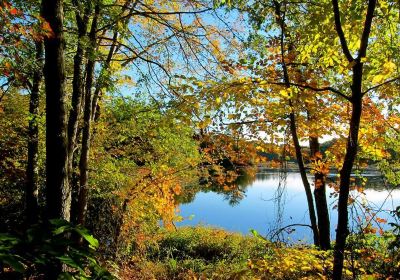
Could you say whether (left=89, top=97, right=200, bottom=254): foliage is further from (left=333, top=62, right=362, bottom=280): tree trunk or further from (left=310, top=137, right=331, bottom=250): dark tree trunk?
(left=333, top=62, right=362, bottom=280): tree trunk

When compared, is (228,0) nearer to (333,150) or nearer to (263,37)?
(263,37)

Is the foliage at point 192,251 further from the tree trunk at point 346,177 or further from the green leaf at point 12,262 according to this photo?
the green leaf at point 12,262

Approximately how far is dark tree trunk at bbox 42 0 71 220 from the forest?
0.5 inches

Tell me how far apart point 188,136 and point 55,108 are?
8.58 m

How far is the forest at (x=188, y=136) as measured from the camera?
11.0 ft

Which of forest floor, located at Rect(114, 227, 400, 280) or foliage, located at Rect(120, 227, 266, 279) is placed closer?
forest floor, located at Rect(114, 227, 400, 280)

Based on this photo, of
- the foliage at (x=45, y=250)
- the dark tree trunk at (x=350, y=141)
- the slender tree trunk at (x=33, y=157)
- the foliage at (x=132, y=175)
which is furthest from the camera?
the foliage at (x=132, y=175)

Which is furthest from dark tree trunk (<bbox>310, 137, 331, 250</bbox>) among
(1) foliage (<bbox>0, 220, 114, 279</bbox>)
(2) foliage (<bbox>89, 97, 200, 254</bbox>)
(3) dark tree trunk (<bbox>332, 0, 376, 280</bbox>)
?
(1) foliage (<bbox>0, 220, 114, 279</bbox>)

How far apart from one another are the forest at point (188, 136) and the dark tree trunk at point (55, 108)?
0.5 inches

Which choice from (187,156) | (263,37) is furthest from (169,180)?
(263,37)

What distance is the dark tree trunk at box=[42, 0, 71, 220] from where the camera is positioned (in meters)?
3.34

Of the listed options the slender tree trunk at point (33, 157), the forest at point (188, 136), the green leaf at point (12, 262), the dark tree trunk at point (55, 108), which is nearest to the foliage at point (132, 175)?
the forest at point (188, 136)

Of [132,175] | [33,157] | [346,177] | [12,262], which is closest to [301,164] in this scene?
[346,177]

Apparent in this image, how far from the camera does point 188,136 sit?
11875 millimetres
